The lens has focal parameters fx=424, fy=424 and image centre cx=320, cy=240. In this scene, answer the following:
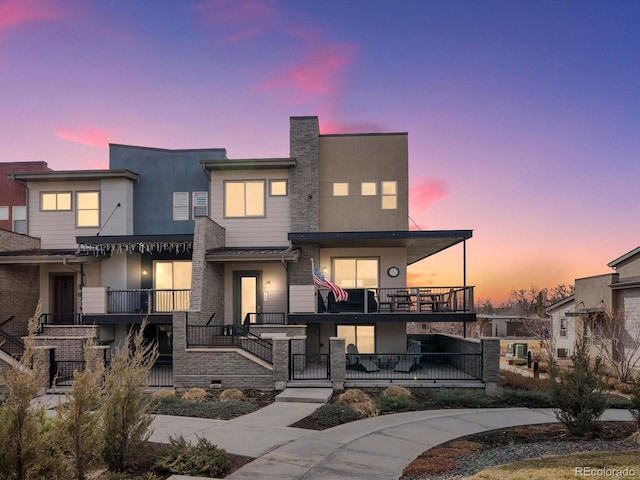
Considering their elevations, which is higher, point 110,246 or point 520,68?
point 520,68

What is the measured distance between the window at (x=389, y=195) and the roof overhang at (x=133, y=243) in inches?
354

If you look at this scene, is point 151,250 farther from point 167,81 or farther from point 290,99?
point 290,99

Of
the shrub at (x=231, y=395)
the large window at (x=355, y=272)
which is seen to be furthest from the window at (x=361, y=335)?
the shrub at (x=231, y=395)

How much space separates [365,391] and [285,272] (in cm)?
750

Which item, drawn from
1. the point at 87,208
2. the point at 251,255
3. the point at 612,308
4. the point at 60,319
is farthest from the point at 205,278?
the point at 612,308

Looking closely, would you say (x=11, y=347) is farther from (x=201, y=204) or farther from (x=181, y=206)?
(x=201, y=204)

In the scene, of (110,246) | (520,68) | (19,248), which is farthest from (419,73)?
(19,248)

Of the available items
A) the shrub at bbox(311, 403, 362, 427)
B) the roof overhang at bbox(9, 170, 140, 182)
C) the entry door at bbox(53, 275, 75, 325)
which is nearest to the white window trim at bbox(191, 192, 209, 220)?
the roof overhang at bbox(9, 170, 140, 182)

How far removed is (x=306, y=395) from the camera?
13000 mm

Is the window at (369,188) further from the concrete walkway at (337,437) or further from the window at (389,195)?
the concrete walkway at (337,437)

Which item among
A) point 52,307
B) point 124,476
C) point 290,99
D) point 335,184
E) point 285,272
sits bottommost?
point 124,476

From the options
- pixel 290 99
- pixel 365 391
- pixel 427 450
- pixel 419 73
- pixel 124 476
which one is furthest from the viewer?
pixel 290 99

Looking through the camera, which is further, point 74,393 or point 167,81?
point 167,81

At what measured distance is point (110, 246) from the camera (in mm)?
19094
